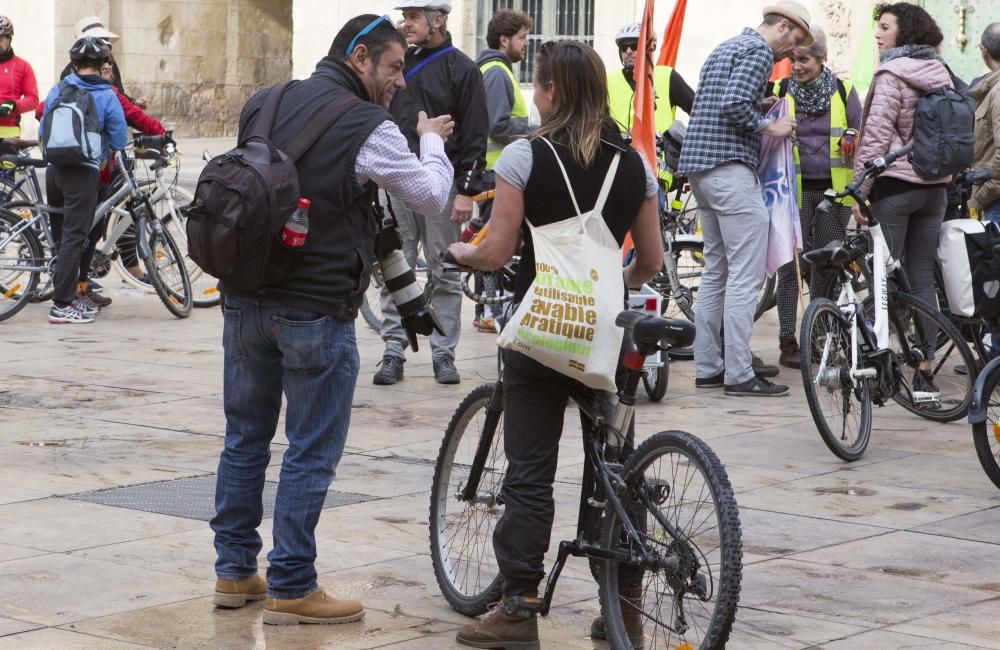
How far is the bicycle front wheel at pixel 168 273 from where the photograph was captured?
11844 mm

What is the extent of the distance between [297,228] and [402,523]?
1.83m

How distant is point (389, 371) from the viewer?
952cm

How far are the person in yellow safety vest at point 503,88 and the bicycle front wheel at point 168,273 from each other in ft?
8.24

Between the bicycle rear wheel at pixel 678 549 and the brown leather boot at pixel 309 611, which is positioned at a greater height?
the bicycle rear wheel at pixel 678 549

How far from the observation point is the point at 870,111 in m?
9.21

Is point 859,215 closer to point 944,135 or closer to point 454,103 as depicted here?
point 944,135

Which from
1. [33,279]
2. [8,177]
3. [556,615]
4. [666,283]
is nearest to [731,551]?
[556,615]

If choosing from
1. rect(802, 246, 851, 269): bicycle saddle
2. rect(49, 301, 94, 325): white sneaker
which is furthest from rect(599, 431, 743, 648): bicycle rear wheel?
rect(49, 301, 94, 325): white sneaker

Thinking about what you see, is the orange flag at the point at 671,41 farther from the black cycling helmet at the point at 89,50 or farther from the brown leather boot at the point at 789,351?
the black cycling helmet at the point at 89,50

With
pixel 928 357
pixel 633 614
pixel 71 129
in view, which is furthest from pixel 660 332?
pixel 71 129

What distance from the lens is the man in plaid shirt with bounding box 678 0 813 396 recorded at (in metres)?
8.90

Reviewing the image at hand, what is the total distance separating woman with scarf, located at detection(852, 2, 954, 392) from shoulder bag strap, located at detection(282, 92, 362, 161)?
464 cm

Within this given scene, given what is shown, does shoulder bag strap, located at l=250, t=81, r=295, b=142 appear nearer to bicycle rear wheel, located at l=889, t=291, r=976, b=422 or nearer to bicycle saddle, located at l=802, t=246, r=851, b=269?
bicycle saddle, located at l=802, t=246, r=851, b=269

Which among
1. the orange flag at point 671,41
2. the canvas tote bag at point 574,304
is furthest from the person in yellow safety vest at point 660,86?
the canvas tote bag at point 574,304
